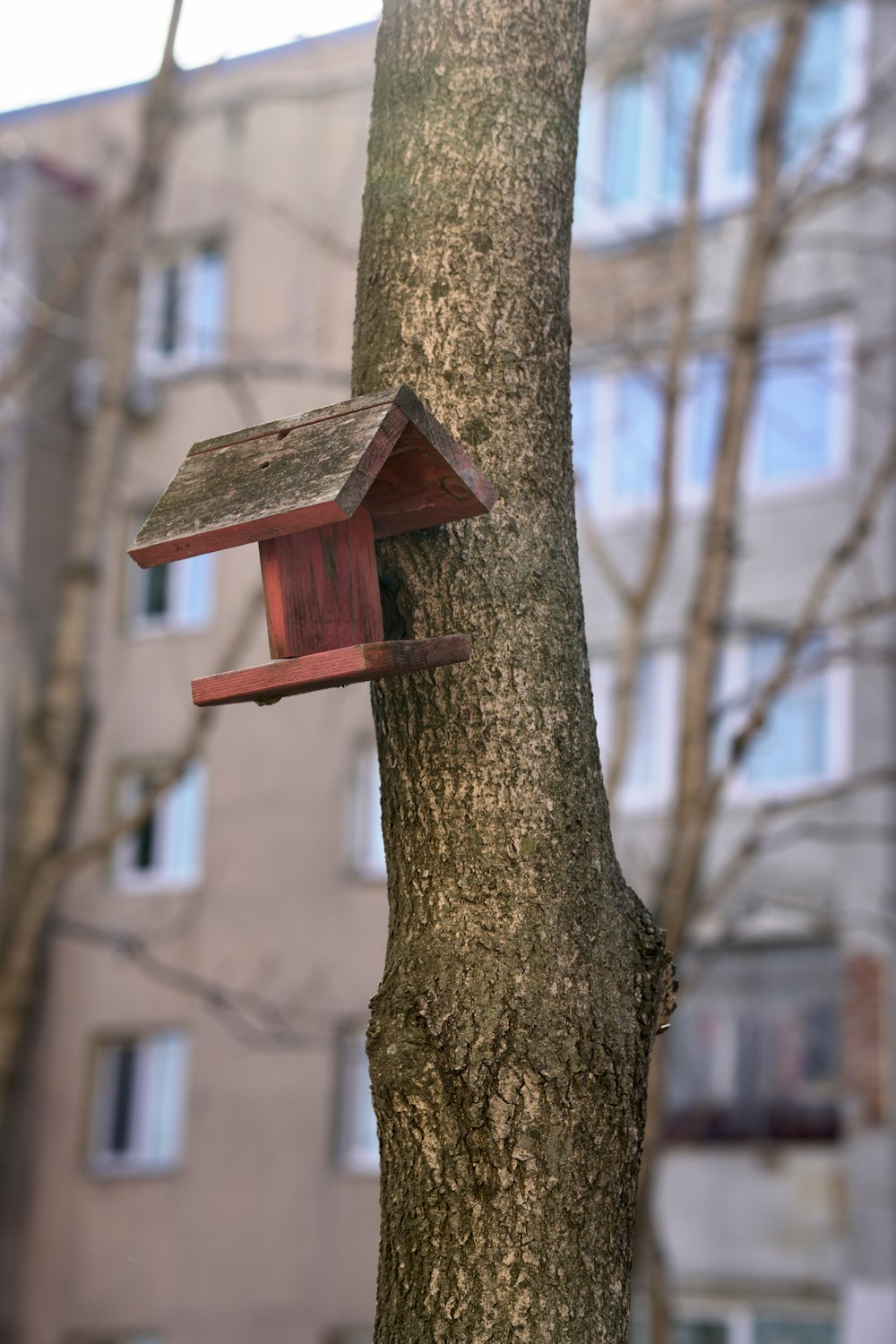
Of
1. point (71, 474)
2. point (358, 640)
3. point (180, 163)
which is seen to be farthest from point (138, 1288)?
point (358, 640)

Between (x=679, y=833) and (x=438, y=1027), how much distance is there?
510 centimetres

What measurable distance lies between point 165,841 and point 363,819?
2216 mm

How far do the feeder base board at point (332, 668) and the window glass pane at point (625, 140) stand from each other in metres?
13.2

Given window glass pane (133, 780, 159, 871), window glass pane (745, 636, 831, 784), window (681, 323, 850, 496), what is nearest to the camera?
window glass pane (745, 636, 831, 784)

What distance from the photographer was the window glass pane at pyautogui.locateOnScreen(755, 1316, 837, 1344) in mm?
12617

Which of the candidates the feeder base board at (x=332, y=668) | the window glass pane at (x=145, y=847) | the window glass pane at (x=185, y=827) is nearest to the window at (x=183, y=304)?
the window glass pane at (x=185, y=827)

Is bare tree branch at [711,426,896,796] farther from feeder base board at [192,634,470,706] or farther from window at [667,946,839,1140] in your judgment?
window at [667,946,839,1140]

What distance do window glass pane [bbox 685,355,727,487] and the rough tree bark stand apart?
11287mm

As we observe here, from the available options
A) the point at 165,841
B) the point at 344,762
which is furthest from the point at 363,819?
the point at 165,841

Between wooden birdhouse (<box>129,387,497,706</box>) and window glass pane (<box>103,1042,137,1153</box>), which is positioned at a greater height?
wooden birdhouse (<box>129,387,497,706</box>)

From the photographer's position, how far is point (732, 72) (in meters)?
14.2

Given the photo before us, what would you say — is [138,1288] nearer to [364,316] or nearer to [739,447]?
[739,447]

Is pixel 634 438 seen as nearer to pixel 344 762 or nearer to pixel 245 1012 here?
pixel 344 762

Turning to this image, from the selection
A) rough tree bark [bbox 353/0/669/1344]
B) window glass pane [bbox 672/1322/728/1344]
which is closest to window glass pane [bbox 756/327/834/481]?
window glass pane [bbox 672/1322/728/1344]
